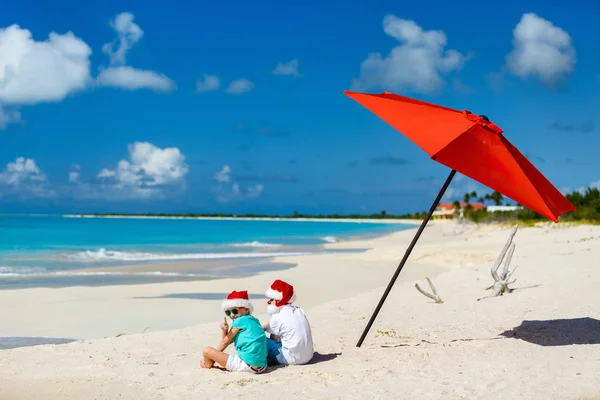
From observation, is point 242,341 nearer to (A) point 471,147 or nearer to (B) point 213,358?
(B) point 213,358

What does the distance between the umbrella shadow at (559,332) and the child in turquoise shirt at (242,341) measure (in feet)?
→ 11.9

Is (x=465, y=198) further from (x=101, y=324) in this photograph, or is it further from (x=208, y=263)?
(x=101, y=324)

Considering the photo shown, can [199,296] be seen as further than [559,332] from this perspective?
Yes

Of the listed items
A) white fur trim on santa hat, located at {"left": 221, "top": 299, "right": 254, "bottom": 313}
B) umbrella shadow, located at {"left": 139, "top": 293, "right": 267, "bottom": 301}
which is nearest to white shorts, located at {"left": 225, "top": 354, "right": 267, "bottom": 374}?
white fur trim on santa hat, located at {"left": 221, "top": 299, "right": 254, "bottom": 313}

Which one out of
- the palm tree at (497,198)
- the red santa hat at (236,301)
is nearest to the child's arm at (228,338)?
the red santa hat at (236,301)

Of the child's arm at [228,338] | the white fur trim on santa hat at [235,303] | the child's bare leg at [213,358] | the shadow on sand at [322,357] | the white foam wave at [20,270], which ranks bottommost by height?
the shadow on sand at [322,357]

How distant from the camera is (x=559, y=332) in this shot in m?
8.10

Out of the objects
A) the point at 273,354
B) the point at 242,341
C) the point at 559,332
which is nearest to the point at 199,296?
the point at 273,354

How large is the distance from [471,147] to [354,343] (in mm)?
3174

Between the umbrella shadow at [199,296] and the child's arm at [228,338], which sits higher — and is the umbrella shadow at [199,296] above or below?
below

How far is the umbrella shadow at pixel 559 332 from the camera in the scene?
301 inches

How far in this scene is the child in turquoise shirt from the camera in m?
6.35

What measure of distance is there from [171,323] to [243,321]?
440 centimetres

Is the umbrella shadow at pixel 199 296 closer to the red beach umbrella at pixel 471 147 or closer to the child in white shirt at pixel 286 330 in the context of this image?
the child in white shirt at pixel 286 330
